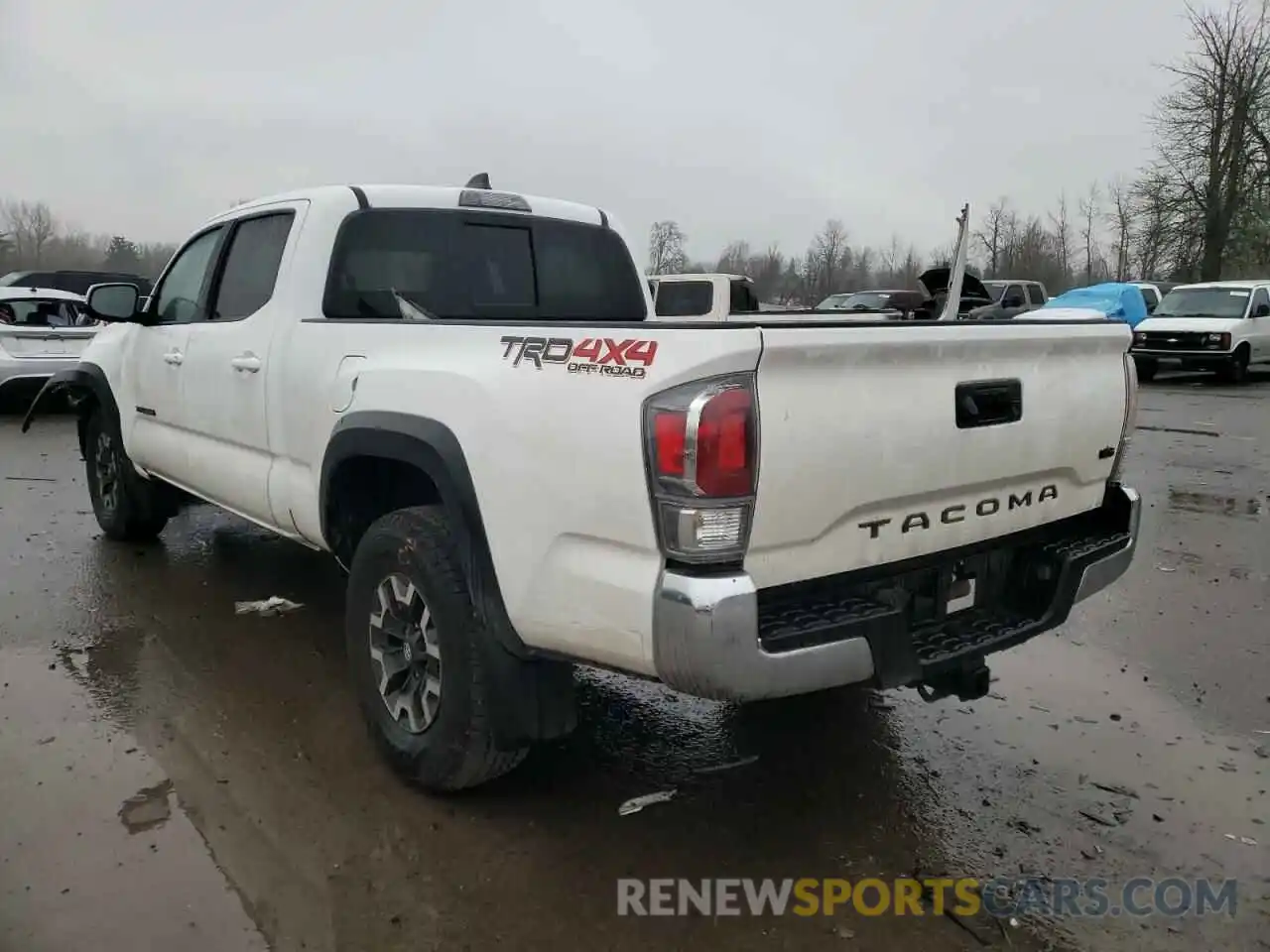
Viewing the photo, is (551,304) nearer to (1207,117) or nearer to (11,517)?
(11,517)

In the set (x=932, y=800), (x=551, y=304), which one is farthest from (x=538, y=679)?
(x=551, y=304)

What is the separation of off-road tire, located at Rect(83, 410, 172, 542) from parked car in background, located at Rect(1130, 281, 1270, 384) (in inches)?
683

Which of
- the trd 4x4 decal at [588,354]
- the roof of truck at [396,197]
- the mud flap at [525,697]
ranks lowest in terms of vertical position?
the mud flap at [525,697]

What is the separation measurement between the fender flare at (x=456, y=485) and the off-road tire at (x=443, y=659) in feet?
0.22

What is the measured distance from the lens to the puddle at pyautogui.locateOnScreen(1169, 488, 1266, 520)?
7770 mm

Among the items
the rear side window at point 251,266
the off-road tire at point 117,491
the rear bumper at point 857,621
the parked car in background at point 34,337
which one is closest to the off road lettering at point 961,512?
the rear bumper at point 857,621

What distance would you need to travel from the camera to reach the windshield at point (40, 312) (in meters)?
12.4

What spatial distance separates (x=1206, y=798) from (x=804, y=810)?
1.39 meters

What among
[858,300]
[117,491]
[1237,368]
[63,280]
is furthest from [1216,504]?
[63,280]

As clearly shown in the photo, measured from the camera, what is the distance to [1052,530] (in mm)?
3365

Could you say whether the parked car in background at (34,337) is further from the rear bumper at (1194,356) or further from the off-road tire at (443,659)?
the rear bumper at (1194,356)

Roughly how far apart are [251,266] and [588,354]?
263 cm

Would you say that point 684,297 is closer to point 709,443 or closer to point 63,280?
point 709,443

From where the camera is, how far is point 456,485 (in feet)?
9.37
